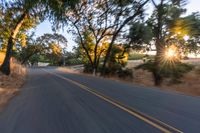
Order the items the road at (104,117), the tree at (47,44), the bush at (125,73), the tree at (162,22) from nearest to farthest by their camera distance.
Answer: the road at (104,117) → the tree at (162,22) → the bush at (125,73) → the tree at (47,44)

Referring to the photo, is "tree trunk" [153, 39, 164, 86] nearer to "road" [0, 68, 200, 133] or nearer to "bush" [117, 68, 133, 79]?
"bush" [117, 68, 133, 79]

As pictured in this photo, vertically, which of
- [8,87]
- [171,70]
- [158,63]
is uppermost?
[158,63]

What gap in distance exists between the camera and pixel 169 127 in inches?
275

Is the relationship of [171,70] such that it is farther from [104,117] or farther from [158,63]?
[104,117]

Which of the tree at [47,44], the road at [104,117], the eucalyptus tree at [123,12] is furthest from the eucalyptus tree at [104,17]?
the tree at [47,44]

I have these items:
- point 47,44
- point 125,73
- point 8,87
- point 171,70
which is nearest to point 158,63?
point 171,70

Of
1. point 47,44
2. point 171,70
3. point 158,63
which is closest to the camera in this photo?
point 171,70

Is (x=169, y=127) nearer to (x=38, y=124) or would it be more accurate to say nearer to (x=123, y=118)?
(x=123, y=118)

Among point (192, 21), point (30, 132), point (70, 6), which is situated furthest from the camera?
point (192, 21)

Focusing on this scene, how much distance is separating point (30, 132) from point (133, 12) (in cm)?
2691

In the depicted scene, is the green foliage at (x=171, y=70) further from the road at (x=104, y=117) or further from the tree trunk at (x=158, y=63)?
the road at (x=104, y=117)

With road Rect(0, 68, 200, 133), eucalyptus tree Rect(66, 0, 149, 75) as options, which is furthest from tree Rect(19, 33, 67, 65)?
road Rect(0, 68, 200, 133)

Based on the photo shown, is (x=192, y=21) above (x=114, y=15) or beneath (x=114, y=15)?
beneath

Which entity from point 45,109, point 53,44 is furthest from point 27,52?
point 45,109
